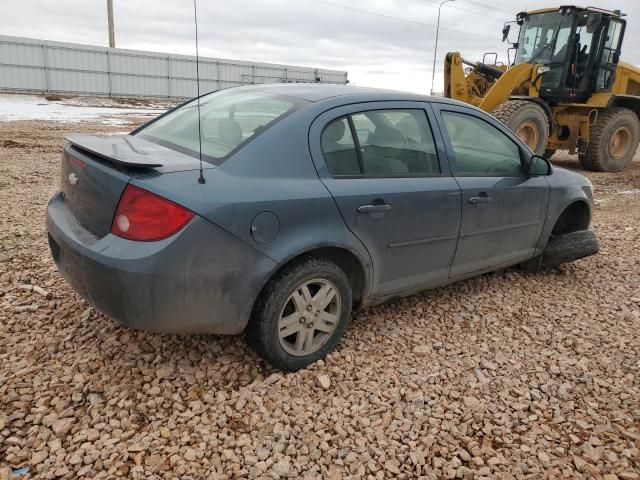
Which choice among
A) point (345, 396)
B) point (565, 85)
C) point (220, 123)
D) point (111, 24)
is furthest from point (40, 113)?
point (345, 396)

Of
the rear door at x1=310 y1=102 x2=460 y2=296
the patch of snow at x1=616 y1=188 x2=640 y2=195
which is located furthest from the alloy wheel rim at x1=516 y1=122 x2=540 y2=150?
the rear door at x1=310 y1=102 x2=460 y2=296

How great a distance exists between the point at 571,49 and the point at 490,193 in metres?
8.10

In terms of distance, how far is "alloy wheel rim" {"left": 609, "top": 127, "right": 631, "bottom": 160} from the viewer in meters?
11.5

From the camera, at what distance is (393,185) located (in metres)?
3.06

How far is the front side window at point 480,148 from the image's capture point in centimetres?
355

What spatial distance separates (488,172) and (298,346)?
1.96 meters

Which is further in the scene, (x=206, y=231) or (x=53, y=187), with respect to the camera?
(x=53, y=187)

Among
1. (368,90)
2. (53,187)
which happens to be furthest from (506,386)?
(53,187)

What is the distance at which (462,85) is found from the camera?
10695 mm

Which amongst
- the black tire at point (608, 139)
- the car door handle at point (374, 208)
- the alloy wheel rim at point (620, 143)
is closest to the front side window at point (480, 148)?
the car door handle at point (374, 208)

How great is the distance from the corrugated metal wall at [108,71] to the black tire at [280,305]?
21654 mm

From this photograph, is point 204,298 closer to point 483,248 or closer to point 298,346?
point 298,346

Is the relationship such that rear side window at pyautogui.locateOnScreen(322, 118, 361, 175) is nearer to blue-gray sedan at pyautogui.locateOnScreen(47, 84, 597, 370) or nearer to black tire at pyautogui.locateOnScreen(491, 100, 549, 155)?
blue-gray sedan at pyautogui.locateOnScreen(47, 84, 597, 370)

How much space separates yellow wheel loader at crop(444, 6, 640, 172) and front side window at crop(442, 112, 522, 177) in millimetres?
5895
